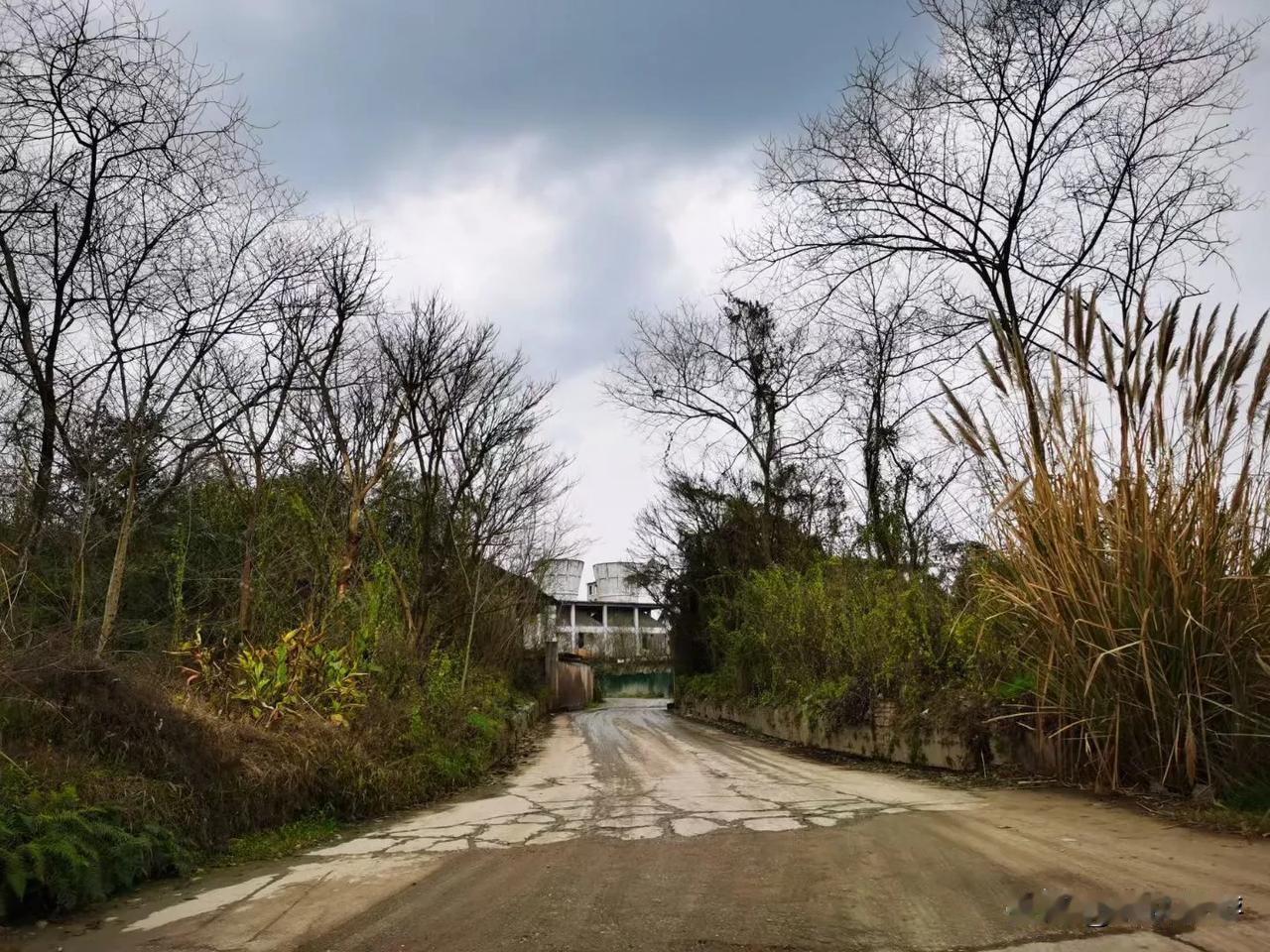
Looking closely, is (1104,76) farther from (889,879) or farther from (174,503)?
(174,503)

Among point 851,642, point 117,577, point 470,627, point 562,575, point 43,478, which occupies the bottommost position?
point 851,642

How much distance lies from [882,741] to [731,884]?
635cm

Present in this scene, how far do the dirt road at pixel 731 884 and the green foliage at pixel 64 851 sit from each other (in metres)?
0.20

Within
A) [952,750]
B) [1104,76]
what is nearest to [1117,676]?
[952,750]

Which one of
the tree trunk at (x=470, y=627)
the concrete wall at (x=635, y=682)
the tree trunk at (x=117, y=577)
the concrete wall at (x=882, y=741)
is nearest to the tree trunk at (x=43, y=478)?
the tree trunk at (x=117, y=577)

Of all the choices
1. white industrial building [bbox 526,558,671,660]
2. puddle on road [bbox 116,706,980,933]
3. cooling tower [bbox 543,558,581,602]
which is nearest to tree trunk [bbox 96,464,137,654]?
puddle on road [bbox 116,706,980,933]

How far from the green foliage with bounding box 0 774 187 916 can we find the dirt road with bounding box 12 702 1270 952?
7.7 inches

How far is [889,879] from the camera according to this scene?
13.7 feet

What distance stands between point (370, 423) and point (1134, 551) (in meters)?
9.06

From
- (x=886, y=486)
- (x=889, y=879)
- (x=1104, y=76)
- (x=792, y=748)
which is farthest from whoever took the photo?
(x=886, y=486)

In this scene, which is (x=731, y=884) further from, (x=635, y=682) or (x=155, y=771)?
(x=635, y=682)

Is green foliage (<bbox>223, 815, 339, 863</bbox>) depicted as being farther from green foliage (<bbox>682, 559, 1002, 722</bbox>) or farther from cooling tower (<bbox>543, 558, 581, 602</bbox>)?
cooling tower (<bbox>543, 558, 581, 602</bbox>)

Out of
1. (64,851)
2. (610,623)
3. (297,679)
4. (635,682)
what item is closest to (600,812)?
(297,679)

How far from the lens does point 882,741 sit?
1002 cm
